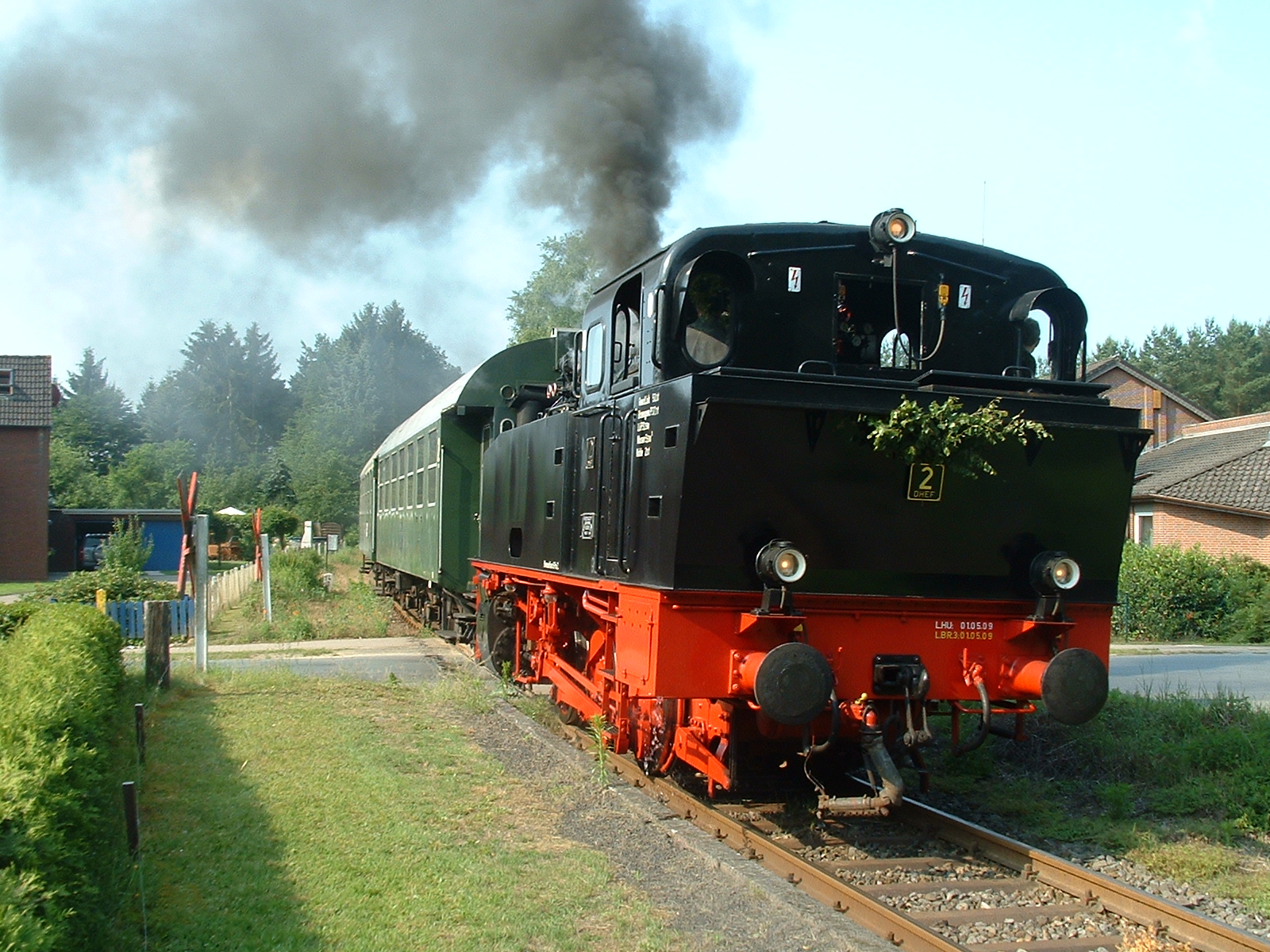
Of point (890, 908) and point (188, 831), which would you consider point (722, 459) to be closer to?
point (890, 908)

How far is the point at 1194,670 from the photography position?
14367 millimetres

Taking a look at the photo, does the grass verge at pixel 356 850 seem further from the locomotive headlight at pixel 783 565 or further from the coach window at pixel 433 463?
the coach window at pixel 433 463

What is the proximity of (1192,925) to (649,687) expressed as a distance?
8.69 feet

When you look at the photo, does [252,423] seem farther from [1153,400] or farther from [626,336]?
[626,336]

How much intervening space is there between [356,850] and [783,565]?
104 inches

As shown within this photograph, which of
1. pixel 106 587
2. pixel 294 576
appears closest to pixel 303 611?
pixel 294 576

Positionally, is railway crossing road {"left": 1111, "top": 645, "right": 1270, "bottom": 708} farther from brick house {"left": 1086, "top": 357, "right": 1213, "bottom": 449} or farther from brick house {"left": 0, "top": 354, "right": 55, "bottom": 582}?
brick house {"left": 0, "top": 354, "right": 55, "bottom": 582}

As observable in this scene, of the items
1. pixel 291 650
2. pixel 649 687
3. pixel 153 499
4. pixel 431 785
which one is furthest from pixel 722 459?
pixel 153 499

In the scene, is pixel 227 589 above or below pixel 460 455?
below

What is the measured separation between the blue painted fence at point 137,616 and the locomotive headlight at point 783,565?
11.5m

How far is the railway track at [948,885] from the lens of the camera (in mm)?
4832

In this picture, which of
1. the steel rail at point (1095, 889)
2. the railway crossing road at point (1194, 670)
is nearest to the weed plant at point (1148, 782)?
the steel rail at point (1095, 889)

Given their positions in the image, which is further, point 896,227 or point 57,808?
point 896,227

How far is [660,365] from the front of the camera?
20.1ft
